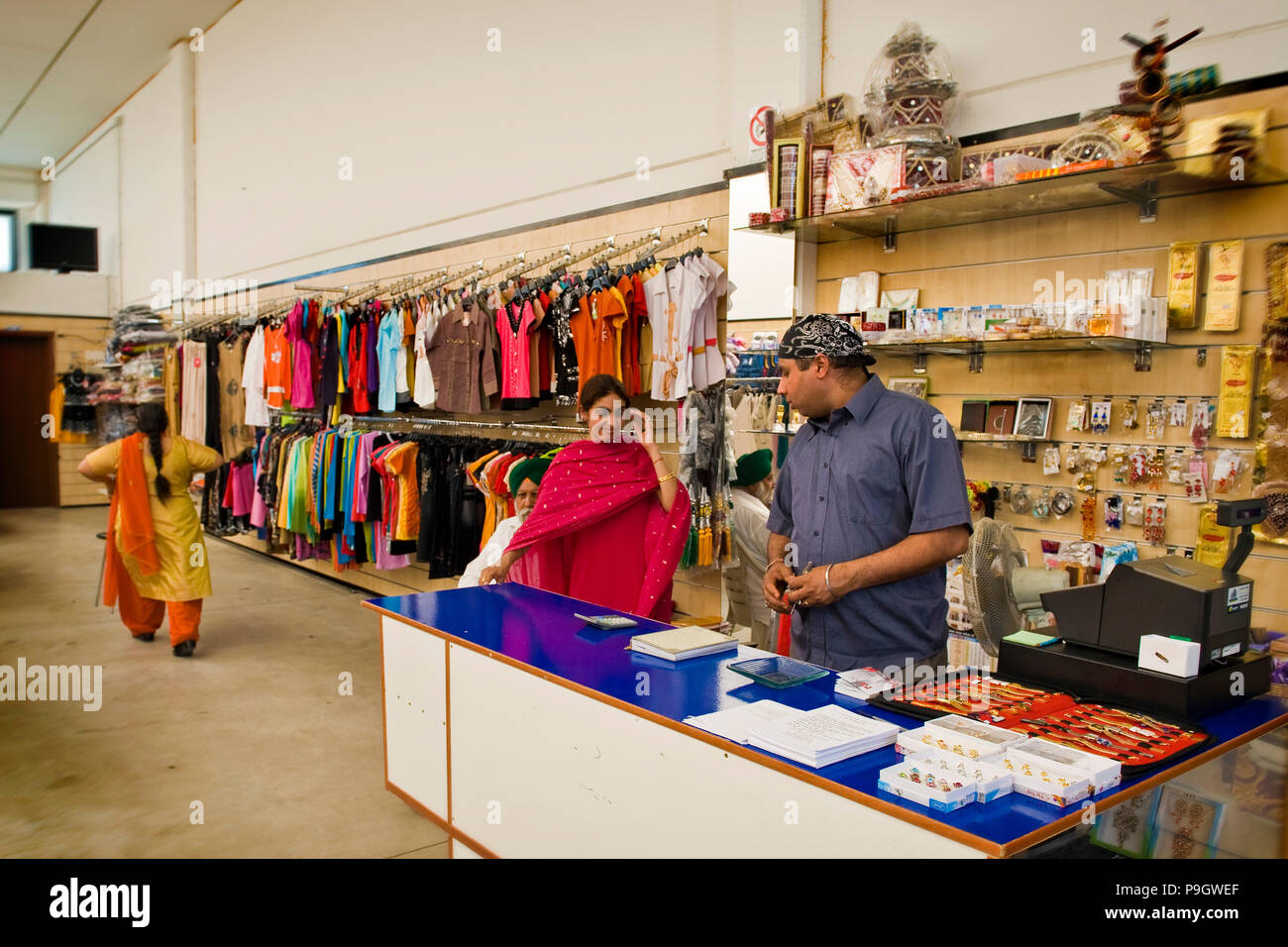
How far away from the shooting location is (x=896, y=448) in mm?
2480

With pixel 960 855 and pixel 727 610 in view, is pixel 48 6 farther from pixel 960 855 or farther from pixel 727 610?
pixel 960 855

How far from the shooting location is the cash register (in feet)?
6.27

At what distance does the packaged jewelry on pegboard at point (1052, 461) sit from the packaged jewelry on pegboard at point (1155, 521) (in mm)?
311

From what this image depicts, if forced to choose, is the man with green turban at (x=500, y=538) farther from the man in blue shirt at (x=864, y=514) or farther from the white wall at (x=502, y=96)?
the white wall at (x=502, y=96)

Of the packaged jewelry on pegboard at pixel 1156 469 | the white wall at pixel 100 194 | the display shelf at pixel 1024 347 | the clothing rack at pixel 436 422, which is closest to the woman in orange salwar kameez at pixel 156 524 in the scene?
the clothing rack at pixel 436 422

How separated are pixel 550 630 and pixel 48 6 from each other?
10.5 meters

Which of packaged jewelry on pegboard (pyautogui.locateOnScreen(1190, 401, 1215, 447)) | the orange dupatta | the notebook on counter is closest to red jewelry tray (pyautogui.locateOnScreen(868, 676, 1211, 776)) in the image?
the notebook on counter

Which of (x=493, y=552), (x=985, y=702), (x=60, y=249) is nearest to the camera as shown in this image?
(x=985, y=702)

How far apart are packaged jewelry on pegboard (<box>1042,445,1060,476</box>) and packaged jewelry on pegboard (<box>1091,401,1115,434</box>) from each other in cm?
15

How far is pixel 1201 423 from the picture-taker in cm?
292

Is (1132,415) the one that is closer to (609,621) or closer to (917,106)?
(917,106)

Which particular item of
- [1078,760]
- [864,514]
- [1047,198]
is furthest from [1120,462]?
[1078,760]

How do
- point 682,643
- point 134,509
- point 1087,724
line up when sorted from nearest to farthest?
point 1087,724
point 682,643
point 134,509

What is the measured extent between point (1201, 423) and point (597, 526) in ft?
7.03
